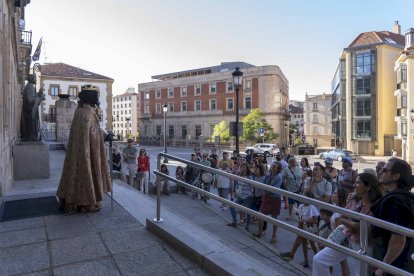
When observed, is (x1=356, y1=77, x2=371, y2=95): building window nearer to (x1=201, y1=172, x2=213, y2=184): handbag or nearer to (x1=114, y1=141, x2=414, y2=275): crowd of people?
(x1=114, y1=141, x2=414, y2=275): crowd of people

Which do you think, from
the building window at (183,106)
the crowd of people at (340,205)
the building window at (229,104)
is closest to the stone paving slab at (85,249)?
the crowd of people at (340,205)

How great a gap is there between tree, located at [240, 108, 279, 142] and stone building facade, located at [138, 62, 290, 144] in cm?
351

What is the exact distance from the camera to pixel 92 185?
4551 mm

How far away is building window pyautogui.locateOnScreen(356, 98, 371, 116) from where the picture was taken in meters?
41.0

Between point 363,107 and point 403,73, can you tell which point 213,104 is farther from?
point 403,73

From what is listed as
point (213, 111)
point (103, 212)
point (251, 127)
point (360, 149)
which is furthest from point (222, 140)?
point (103, 212)

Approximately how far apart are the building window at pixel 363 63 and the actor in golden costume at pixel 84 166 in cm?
4293

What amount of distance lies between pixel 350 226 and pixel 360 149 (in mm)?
42520

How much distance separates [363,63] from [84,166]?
4374 centimetres

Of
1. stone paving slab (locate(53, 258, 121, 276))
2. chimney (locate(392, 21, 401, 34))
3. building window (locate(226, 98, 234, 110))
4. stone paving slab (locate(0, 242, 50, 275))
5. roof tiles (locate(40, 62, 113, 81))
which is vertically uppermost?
chimney (locate(392, 21, 401, 34))

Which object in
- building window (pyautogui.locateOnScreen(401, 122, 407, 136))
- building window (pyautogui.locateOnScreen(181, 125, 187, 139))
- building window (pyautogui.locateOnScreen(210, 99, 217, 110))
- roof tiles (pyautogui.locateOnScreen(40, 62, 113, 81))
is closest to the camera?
building window (pyautogui.locateOnScreen(401, 122, 407, 136))

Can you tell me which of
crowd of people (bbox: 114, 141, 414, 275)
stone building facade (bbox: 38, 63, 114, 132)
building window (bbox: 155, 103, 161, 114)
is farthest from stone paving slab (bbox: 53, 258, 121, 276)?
building window (bbox: 155, 103, 161, 114)

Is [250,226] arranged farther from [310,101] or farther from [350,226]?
[310,101]

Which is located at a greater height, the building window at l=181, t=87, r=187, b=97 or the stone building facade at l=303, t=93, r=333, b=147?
the building window at l=181, t=87, r=187, b=97
